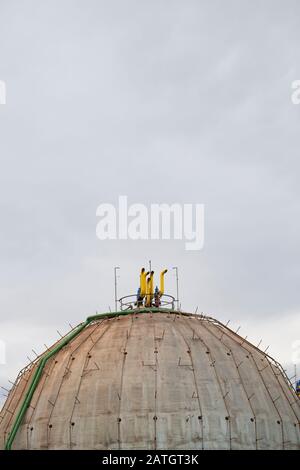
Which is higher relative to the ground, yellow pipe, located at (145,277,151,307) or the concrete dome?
yellow pipe, located at (145,277,151,307)

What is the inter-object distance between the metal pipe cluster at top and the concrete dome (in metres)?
4.59

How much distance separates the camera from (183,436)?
156 ft

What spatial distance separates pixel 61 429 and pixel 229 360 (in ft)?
43.4

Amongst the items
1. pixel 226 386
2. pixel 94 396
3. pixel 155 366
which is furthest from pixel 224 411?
pixel 94 396

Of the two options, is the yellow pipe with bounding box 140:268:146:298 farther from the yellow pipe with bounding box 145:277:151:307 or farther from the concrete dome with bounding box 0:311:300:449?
the concrete dome with bounding box 0:311:300:449

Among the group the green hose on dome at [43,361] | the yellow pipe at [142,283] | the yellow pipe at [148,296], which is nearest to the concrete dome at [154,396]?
the green hose on dome at [43,361]

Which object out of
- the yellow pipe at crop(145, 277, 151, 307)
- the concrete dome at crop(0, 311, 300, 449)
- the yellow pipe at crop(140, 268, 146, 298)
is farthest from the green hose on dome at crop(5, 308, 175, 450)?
the yellow pipe at crop(140, 268, 146, 298)

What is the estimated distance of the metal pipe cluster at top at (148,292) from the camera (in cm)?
6191

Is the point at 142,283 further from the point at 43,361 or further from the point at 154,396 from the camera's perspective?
the point at 154,396

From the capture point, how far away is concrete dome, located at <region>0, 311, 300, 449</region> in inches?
1893
